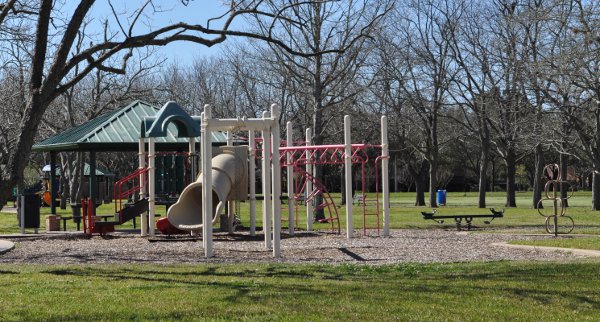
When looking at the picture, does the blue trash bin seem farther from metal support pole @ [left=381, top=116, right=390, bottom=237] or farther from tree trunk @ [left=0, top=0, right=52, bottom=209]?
tree trunk @ [left=0, top=0, right=52, bottom=209]

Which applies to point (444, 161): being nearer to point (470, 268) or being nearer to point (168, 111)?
point (168, 111)

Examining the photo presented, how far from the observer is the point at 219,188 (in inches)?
773

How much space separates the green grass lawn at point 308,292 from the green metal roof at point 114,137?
39.5 feet

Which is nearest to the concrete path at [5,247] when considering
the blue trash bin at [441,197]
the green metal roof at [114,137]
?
the green metal roof at [114,137]

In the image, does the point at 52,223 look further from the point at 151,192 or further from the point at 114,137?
the point at 151,192

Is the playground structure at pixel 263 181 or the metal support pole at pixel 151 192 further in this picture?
the metal support pole at pixel 151 192

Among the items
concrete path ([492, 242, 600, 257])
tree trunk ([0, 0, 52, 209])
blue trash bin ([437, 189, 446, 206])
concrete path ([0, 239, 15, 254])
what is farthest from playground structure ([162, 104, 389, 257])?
blue trash bin ([437, 189, 446, 206])

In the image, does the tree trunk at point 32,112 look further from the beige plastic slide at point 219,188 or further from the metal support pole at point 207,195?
the beige plastic slide at point 219,188

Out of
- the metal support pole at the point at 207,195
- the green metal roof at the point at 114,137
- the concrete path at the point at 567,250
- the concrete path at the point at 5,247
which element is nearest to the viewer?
the concrete path at the point at 567,250

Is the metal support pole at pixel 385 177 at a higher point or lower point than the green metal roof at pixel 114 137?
lower

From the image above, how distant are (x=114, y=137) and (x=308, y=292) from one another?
1652 cm

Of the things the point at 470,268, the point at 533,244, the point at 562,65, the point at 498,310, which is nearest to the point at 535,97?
the point at 562,65

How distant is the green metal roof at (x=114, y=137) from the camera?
25141 millimetres

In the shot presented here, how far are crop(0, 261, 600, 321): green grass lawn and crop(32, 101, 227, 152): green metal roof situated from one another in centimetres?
1205
